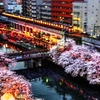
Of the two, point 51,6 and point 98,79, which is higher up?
point 51,6

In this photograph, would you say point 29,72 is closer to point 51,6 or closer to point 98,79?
point 98,79

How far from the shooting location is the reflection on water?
72.8 ft

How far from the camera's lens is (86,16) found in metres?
51.3

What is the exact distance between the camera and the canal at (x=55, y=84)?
878 inches

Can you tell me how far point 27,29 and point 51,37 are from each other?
1222cm

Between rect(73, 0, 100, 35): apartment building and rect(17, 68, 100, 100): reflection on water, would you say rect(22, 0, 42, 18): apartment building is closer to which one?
rect(73, 0, 100, 35): apartment building

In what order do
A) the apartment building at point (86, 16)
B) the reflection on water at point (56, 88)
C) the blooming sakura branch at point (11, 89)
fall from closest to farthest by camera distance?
the blooming sakura branch at point (11, 89)
the reflection on water at point (56, 88)
the apartment building at point (86, 16)

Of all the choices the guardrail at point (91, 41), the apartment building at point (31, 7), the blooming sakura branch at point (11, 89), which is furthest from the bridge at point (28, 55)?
the apartment building at point (31, 7)

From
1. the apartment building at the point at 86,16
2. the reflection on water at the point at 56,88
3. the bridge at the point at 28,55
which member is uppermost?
the apartment building at the point at 86,16

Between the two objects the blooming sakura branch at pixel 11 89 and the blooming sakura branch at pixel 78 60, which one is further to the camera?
the blooming sakura branch at pixel 78 60

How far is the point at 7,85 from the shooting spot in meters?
16.9

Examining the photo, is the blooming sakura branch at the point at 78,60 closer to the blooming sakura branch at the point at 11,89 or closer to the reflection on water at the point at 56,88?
the reflection on water at the point at 56,88

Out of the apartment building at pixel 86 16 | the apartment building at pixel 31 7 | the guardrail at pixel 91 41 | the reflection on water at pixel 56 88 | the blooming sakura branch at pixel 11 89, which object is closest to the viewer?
the blooming sakura branch at pixel 11 89

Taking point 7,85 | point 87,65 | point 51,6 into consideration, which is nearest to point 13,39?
point 51,6
